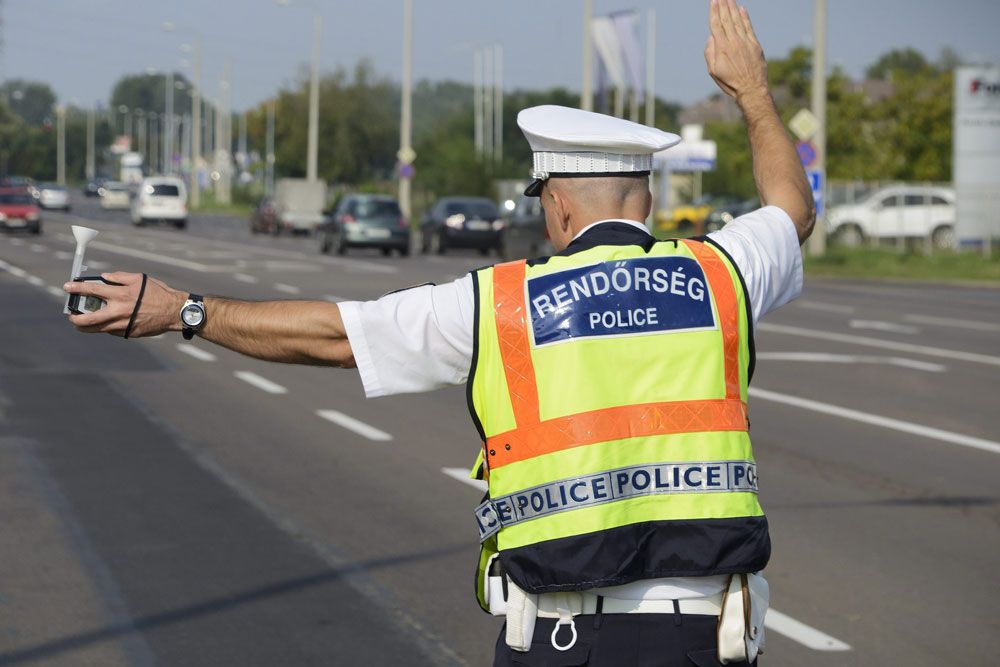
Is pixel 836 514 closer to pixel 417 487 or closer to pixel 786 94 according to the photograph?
pixel 417 487

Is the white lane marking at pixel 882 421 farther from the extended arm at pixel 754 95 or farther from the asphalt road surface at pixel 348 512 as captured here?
the extended arm at pixel 754 95

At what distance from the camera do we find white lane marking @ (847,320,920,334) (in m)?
19.8

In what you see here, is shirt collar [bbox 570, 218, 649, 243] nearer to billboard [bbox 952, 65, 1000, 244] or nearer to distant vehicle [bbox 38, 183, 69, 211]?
billboard [bbox 952, 65, 1000, 244]

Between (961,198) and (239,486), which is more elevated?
(961,198)

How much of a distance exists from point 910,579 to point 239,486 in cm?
383

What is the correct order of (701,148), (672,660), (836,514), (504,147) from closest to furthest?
1. (672,660)
2. (836,514)
3. (701,148)
4. (504,147)

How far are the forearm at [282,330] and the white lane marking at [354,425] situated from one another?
26.4 ft

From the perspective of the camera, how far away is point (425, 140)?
88.0m

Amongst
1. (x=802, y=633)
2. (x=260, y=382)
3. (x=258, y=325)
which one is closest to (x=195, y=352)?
(x=260, y=382)

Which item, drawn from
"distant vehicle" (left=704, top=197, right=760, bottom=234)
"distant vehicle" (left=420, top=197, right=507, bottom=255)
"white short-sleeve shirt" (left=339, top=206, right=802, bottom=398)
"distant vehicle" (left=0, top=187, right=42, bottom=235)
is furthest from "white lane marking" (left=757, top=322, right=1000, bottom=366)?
"distant vehicle" (left=0, top=187, right=42, bottom=235)

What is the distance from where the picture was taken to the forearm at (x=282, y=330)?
2967 millimetres

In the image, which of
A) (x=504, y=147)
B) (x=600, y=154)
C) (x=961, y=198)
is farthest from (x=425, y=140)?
(x=600, y=154)

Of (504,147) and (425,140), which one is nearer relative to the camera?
(425,140)

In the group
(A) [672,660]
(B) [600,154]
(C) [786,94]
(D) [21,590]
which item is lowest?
(D) [21,590]
